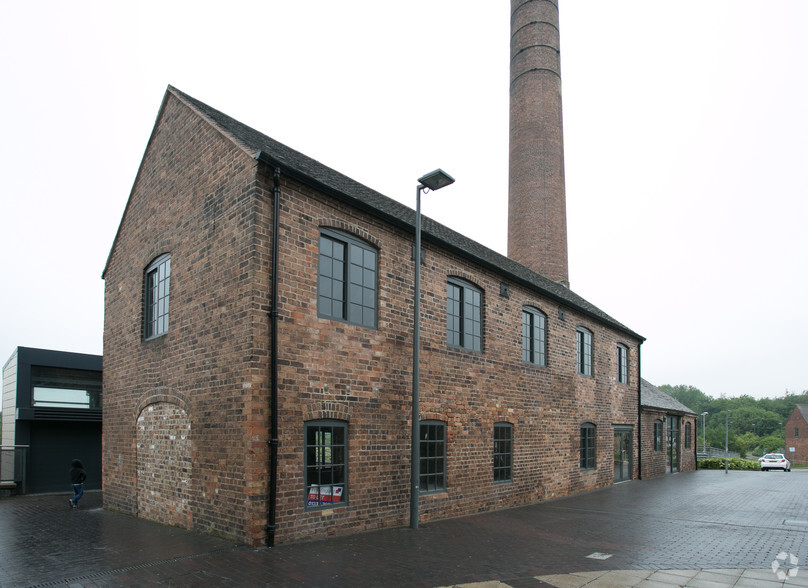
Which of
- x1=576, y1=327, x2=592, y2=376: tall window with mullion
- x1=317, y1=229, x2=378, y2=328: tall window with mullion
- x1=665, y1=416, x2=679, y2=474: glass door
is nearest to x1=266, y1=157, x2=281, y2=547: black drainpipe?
x1=317, y1=229, x2=378, y2=328: tall window with mullion

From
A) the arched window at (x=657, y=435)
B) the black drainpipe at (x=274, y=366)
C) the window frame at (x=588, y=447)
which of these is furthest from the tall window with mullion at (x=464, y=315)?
the arched window at (x=657, y=435)

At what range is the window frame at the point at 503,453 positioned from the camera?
13.8 meters

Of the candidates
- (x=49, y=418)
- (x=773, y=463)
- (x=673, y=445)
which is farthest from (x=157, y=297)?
(x=773, y=463)

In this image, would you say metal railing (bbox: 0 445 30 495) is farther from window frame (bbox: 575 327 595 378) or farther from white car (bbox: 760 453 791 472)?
white car (bbox: 760 453 791 472)

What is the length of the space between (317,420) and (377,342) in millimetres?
2000

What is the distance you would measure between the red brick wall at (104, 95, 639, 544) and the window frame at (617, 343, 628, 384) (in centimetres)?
840

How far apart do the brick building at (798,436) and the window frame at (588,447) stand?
63.0 m

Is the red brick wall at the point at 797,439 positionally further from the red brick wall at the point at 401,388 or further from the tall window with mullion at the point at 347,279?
the tall window with mullion at the point at 347,279

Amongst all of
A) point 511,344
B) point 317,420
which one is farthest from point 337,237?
point 511,344

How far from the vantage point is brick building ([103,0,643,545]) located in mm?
8750

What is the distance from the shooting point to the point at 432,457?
1182 cm

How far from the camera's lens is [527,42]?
30625 mm

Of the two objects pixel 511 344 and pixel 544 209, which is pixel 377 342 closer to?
pixel 511 344

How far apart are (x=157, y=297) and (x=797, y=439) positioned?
78504 mm
